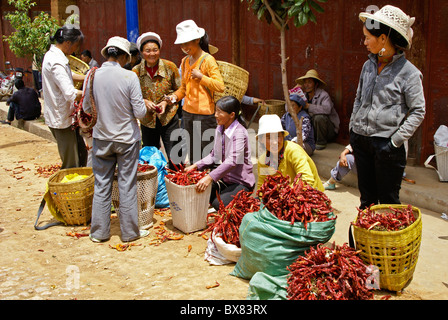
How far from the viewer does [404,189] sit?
644 cm

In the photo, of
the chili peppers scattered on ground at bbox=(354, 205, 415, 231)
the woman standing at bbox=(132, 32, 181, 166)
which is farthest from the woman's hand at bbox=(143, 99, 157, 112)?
the chili peppers scattered on ground at bbox=(354, 205, 415, 231)

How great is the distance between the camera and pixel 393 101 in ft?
15.1

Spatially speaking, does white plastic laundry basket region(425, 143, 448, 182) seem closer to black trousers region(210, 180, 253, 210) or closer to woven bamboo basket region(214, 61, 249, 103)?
black trousers region(210, 180, 253, 210)

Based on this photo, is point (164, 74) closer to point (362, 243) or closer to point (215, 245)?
point (215, 245)

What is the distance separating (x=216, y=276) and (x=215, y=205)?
147cm

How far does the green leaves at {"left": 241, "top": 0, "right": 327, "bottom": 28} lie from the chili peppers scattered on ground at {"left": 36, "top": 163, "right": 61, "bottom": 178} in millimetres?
4259

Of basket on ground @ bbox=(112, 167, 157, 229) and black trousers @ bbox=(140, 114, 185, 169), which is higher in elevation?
black trousers @ bbox=(140, 114, 185, 169)

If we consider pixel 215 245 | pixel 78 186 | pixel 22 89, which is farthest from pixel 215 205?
pixel 22 89

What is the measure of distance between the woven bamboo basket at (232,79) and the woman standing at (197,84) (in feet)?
3.61

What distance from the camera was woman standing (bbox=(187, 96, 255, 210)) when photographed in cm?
565

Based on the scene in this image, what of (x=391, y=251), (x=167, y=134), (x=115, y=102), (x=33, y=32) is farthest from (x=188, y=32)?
(x=33, y=32)

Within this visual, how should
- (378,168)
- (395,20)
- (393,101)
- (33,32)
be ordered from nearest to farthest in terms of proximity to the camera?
1. (395,20)
2. (393,101)
3. (378,168)
4. (33,32)

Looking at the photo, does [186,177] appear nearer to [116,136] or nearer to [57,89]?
[116,136]

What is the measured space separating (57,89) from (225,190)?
246 centimetres
